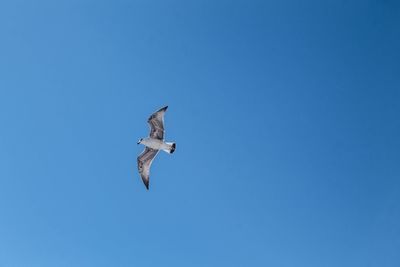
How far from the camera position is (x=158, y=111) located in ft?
130

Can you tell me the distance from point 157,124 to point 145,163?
5.37 metres

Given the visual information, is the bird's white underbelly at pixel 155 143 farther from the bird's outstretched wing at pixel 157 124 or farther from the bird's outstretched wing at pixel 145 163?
the bird's outstretched wing at pixel 145 163

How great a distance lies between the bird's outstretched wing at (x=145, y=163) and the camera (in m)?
43.9

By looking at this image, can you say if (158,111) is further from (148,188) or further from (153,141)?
(148,188)

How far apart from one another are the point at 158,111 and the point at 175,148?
3.54 meters

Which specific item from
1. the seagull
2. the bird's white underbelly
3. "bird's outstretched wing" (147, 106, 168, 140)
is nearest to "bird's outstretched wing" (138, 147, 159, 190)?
the seagull

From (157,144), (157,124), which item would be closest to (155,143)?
(157,144)

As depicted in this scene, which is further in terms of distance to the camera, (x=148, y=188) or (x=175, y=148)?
(x=148, y=188)

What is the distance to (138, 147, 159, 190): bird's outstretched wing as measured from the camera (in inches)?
1727

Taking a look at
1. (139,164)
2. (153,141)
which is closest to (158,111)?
(153,141)

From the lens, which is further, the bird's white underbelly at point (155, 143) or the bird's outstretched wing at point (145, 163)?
the bird's outstretched wing at point (145, 163)

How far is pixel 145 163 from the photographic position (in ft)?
146

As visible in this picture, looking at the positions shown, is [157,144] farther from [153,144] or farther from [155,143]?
[153,144]

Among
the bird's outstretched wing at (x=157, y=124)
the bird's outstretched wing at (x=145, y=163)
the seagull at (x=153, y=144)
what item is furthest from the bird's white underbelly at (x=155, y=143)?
the bird's outstretched wing at (x=145, y=163)
